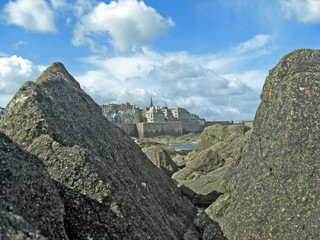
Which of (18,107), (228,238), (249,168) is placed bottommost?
(228,238)

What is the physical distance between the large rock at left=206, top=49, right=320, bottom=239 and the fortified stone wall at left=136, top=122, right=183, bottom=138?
9691 cm

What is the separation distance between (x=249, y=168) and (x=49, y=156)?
3.92 m

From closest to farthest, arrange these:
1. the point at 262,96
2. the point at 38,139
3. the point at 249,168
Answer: the point at 38,139 < the point at 249,168 < the point at 262,96

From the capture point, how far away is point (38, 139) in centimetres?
489

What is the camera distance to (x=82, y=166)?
4.52 metres

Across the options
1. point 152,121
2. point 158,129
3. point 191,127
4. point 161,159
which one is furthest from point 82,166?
point 191,127

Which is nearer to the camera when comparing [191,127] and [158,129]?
[158,129]

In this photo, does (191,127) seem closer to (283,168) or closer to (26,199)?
(283,168)

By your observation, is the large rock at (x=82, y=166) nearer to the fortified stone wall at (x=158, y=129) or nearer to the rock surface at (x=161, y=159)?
the rock surface at (x=161, y=159)

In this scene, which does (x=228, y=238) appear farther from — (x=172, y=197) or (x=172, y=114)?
(x=172, y=114)

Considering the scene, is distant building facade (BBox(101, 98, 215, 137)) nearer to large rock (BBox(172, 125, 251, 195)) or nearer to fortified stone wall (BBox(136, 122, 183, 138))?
fortified stone wall (BBox(136, 122, 183, 138))

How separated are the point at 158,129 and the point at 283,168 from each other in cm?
10416

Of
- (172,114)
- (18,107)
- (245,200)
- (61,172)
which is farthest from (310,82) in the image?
(172,114)

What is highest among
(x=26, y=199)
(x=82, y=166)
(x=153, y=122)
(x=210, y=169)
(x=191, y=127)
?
(x=153, y=122)
